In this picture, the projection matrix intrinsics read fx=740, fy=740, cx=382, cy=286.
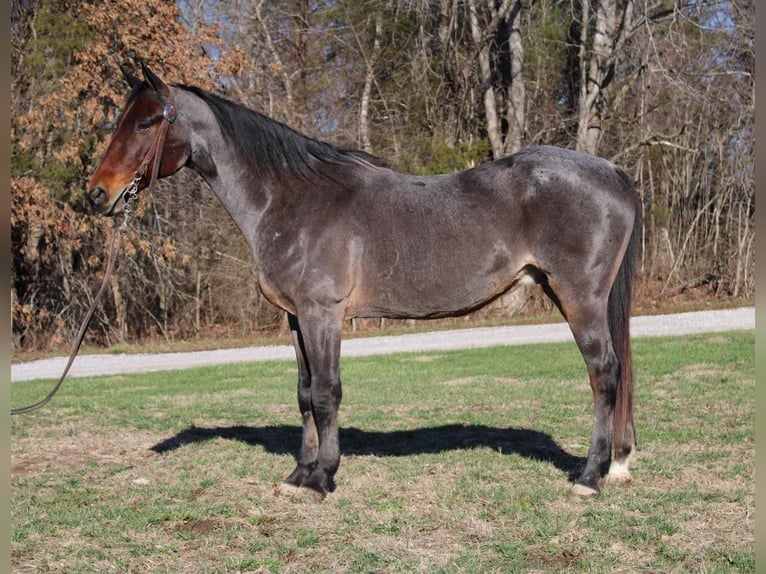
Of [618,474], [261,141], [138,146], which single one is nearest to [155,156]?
[138,146]

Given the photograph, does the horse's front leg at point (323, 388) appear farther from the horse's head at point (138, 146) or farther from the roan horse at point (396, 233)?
the horse's head at point (138, 146)

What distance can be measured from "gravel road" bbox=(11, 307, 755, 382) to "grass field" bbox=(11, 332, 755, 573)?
17.8ft

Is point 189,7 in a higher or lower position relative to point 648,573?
higher

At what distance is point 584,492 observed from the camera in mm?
4797

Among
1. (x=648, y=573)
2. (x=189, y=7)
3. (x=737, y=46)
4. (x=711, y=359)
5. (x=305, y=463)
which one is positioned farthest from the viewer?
(x=189, y=7)

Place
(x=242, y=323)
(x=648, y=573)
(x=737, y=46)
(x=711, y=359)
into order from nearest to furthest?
1. (x=648, y=573)
2. (x=711, y=359)
3. (x=737, y=46)
4. (x=242, y=323)

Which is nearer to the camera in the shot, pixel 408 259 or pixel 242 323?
pixel 408 259

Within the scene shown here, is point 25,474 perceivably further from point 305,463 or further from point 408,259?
point 408,259

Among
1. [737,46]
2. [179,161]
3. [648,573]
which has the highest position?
[737,46]

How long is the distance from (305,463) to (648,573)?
258 centimetres

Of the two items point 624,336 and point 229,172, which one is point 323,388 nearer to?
point 229,172

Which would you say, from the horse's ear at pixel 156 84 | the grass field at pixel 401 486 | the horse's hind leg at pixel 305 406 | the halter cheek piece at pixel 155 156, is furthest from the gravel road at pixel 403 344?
the horse's ear at pixel 156 84

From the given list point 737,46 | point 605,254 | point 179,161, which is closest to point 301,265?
point 179,161

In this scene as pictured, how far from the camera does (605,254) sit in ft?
16.3
